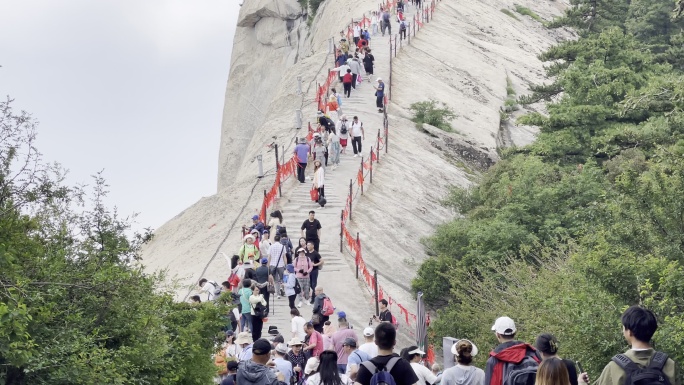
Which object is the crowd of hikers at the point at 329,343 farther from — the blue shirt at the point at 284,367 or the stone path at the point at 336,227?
the stone path at the point at 336,227

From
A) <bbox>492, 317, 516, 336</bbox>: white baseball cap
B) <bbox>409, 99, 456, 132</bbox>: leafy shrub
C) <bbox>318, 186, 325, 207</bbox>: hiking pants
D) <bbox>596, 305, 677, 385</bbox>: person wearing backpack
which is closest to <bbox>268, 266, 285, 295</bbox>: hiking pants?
<bbox>318, 186, 325, 207</bbox>: hiking pants

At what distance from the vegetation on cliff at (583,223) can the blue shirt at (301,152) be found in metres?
4.06

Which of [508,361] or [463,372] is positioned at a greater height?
[508,361]

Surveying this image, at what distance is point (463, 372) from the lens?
9.77 m

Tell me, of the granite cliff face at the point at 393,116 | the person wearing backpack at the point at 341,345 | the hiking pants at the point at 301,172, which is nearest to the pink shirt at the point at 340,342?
the person wearing backpack at the point at 341,345

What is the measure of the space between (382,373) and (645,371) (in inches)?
80.7

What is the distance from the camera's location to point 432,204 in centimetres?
3400

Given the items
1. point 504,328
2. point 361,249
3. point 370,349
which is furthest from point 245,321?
point 504,328

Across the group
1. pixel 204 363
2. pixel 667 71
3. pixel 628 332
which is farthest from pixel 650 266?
pixel 667 71

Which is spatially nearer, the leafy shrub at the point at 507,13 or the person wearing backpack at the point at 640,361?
the person wearing backpack at the point at 640,361

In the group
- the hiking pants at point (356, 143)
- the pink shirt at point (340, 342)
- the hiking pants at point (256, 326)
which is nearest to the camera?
the pink shirt at point (340, 342)

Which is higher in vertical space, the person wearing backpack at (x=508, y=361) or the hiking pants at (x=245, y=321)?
the person wearing backpack at (x=508, y=361)

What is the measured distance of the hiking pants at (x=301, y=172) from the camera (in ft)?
101

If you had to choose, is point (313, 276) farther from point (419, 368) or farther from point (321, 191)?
point (419, 368)
